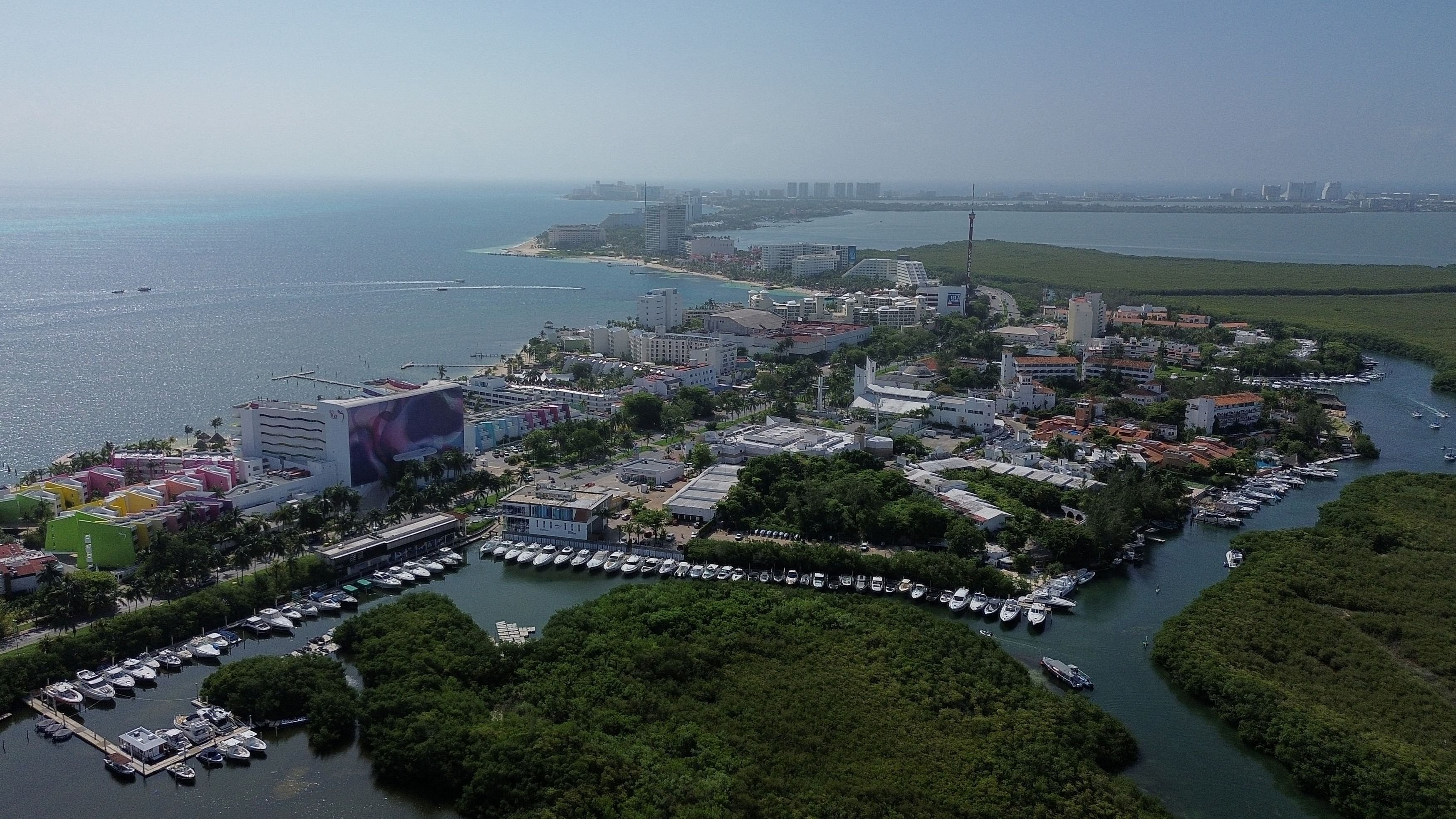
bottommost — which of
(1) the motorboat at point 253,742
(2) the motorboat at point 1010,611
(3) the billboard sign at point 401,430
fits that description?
(1) the motorboat at point 253,742

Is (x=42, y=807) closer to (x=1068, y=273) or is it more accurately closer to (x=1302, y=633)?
(x=1302, y=633)

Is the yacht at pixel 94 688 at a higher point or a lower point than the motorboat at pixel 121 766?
higher

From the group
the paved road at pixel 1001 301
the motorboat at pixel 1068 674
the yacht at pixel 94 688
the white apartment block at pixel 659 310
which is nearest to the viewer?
the yacht at pixel 94 688

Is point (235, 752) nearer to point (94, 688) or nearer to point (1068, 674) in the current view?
point (94, 688)

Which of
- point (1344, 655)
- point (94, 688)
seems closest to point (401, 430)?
point (94, 688)

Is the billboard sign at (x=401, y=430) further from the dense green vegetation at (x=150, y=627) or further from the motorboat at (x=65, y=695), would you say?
the motorboat at (x=65, y=695)

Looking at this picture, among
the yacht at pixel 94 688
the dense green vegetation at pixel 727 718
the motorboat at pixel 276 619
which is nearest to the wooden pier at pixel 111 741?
the yacht at pixel 94 688
